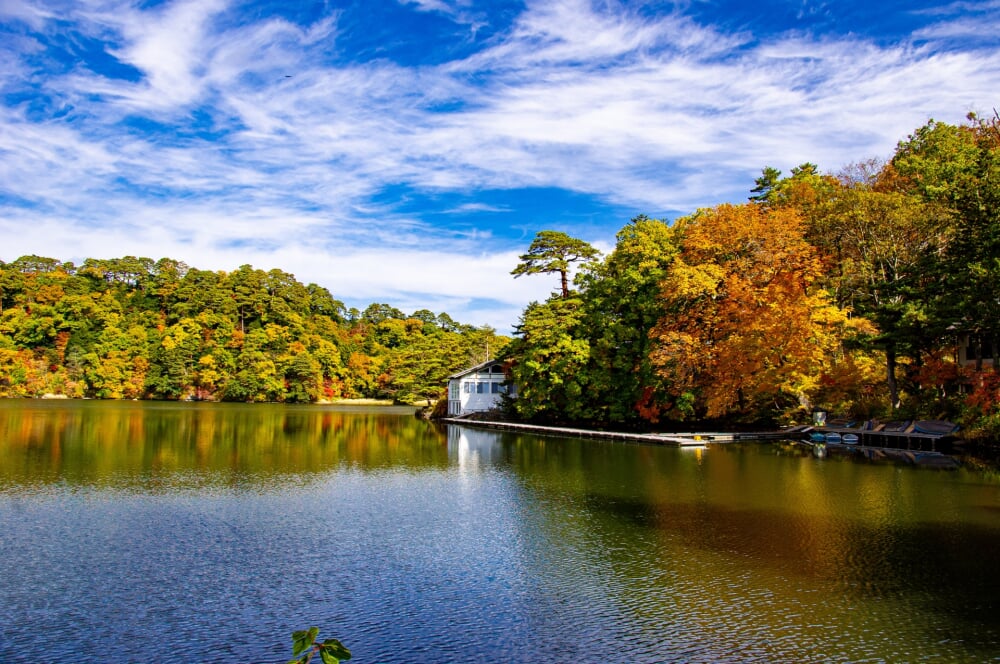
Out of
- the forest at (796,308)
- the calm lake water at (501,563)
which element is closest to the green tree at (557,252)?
the forest at (796,308)

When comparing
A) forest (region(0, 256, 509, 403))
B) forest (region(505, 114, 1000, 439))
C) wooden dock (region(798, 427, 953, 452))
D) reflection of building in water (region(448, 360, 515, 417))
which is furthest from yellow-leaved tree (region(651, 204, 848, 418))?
forest (region(0, 256, 509, 403))

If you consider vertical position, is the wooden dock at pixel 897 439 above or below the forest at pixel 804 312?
below

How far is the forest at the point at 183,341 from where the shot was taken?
252ft

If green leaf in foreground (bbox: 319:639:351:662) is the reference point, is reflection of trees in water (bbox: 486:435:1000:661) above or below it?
below

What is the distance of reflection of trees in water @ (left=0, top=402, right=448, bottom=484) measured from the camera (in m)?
21.4

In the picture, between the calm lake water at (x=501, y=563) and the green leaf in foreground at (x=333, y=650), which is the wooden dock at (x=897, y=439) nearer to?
the calm lake water at (x=501, y=563)

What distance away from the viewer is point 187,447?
1131 inches

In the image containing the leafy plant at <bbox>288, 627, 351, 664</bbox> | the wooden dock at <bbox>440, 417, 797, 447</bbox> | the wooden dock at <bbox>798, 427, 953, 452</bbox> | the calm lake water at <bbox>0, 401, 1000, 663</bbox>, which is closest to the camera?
the leafy plant at <bbox>288, 627, 351, 664</bbox>

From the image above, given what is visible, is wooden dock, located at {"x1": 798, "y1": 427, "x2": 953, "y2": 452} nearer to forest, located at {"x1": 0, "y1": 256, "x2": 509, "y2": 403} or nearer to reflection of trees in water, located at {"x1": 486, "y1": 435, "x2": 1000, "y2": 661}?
reflection of trees in water, located at {"x1": 486, "y1": 435, "x2": 1000, "y2": 661}

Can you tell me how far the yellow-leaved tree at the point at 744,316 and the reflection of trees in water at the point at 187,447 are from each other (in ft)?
43.6

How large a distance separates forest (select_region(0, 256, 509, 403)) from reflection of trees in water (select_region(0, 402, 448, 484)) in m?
27.2

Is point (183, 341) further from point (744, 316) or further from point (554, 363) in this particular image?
point (744, 316)

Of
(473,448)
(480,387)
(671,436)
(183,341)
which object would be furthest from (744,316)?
(183,341)

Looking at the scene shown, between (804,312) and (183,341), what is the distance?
7174 centimetres
